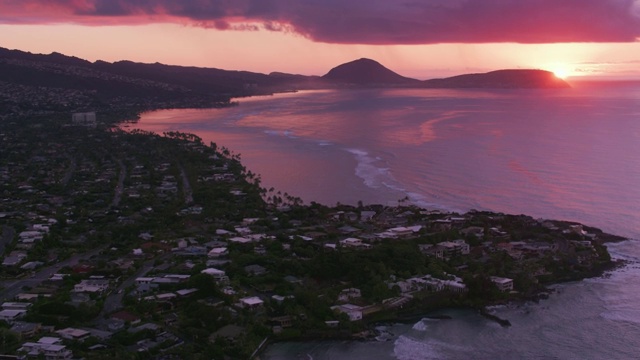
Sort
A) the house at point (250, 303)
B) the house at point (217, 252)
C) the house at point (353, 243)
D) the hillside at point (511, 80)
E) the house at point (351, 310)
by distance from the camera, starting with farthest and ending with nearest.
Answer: the hillside at point (511, 80)
the house at point (353, 243)
the house at point (217, 252)
the house at point (250, 303)
the house at point (351, 310)

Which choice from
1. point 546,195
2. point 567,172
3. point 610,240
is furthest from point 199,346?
point 567,172

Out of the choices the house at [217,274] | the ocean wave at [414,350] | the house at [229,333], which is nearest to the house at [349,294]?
the ocean wave at [414,350]

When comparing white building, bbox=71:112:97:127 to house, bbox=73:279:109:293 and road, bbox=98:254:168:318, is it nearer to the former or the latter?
road, bbox=98:254:168:318

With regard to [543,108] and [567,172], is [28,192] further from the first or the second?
[543,108]

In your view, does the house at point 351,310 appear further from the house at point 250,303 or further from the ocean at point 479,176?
the house at point 250,303

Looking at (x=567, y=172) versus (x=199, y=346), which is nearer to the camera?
(x=199, y=346)
